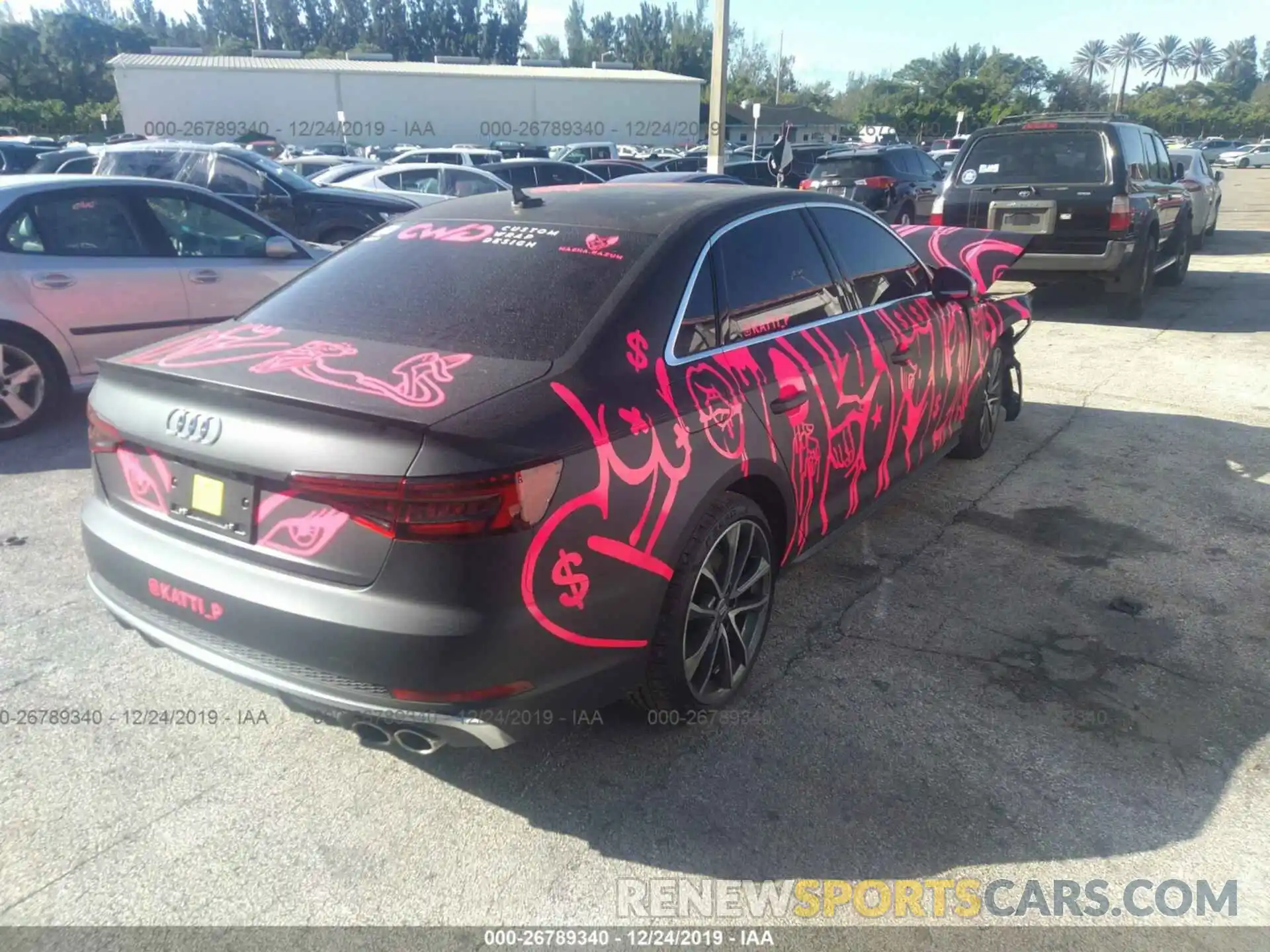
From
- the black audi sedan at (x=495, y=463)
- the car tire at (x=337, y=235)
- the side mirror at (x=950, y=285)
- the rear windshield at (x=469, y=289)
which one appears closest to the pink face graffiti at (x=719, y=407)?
the black audi sedan at (x=495, y=463)

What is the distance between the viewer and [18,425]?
588 centimetres

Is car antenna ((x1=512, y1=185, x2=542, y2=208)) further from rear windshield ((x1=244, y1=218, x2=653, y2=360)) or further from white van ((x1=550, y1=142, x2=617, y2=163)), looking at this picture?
white van ((x1=550, y1=142, x2=617, y2=163))

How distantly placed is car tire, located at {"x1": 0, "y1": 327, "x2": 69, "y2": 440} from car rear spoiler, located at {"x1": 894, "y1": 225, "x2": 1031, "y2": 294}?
546cm

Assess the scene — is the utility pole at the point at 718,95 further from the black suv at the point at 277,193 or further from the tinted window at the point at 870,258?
the tinted window at the point at 870,258

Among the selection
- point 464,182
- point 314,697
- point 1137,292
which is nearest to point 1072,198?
point 1137,292

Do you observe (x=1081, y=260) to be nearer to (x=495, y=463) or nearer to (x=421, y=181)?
(x=495, y=463)

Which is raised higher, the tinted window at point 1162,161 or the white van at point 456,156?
the tinted window at point 1162,161

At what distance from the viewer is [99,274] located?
598 centimetres

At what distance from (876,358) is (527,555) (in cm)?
219

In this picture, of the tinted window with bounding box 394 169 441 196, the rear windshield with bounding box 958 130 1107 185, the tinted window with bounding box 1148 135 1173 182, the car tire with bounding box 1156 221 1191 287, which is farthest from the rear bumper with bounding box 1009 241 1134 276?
the tinted window with bounding box 394 169 441 196

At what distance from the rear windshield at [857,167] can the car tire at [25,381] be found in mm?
13825

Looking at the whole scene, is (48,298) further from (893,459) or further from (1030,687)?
(1030,687)

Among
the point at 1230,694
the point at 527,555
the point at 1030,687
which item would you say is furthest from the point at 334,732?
the point at 1230,694

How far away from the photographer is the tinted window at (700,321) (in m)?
2.94
